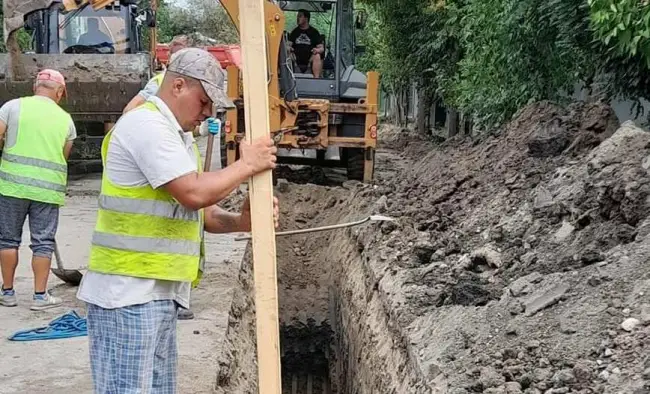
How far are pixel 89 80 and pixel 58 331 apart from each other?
8.45 meters

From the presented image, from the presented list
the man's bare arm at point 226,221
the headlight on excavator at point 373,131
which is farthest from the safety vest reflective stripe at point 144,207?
the headlight on excavator at point 373,131

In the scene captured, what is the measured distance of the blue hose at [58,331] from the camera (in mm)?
6367

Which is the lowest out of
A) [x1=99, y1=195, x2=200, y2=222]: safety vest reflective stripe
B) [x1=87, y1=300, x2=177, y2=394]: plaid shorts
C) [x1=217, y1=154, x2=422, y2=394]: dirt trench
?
[x1=217, y1=154, x2=422, y2=394]: dirt trench

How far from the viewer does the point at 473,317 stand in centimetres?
547

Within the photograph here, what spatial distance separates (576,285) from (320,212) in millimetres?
7921

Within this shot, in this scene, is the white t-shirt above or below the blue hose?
above

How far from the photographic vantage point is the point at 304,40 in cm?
1427

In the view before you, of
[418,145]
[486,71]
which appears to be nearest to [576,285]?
[486,71]

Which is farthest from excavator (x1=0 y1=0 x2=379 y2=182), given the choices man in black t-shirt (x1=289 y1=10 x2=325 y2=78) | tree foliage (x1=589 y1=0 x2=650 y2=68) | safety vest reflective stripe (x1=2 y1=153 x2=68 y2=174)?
tree foliage (x1=589 y1=0 x2=650 y2=68)

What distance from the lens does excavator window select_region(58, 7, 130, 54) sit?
1600 centimetres

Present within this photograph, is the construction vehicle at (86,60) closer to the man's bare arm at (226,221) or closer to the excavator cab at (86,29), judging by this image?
the excavator cab at (86,29)

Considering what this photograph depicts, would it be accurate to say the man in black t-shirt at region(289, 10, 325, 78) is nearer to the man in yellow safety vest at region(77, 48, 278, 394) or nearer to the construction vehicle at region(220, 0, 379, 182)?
the construction vehicle at region(220, 0, 379, 182)

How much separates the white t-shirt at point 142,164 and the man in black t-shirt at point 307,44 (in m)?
10.7

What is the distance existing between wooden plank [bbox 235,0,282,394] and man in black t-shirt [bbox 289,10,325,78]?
11.0 meters
